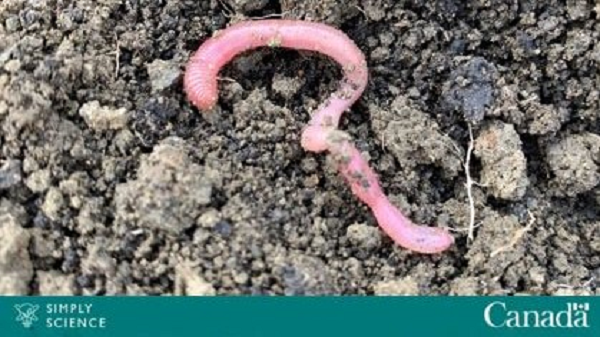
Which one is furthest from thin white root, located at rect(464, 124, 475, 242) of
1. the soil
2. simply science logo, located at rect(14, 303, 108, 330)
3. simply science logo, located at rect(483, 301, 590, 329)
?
simply science logo, located at rect(14, 303, 108, 330)

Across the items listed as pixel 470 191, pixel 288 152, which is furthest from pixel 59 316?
pixel 470 191

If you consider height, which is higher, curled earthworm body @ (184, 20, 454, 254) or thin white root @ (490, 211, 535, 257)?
curled earthworm body @ (184, 20, 454, 254)

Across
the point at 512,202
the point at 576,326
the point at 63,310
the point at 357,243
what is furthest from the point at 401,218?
the point at 63,310

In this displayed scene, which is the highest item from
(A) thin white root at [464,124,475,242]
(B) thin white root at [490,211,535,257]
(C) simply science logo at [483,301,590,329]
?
(A) thin white root at [464,124,475,242]

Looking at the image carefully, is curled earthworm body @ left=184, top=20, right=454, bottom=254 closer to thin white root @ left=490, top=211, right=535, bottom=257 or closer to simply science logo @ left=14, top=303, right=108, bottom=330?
thin white root @ left=490, top=211, right=535, bottom=257

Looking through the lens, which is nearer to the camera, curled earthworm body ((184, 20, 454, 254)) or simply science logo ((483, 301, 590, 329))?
simply science logo ((483, 301, 590, 329))

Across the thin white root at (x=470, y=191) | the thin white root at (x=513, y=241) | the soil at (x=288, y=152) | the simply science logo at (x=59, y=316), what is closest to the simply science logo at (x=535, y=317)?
the soil at (x=288, y=152)

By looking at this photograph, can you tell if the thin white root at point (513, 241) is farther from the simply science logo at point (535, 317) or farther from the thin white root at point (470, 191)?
the simply science logo at point (535, 317)

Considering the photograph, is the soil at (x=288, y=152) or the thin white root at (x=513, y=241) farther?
the thin white root at (x=513, y=241)
